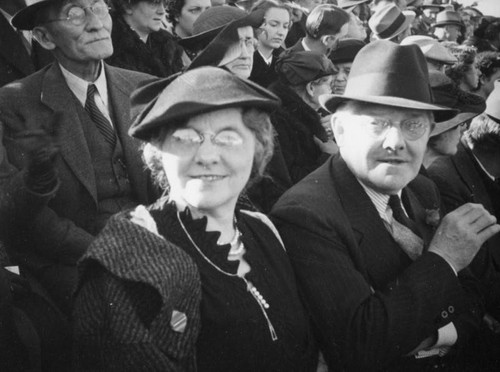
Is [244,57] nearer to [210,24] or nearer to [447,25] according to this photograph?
[210,24]

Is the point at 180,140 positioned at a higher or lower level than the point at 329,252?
higher

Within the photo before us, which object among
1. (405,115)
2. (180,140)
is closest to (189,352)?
(180,140)

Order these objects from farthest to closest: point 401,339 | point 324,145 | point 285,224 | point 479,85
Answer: point 479,85, point 324,145, point 285,224, point 401,339

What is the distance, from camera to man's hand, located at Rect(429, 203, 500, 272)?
2.74 m

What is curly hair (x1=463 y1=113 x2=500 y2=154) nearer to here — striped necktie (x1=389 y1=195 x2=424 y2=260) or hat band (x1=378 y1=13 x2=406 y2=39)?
striped necktie (x1=389 y1=195 x2=424 y2=260)

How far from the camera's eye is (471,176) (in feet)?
14.5

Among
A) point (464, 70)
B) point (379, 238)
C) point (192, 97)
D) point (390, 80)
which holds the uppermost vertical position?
point (192, 97)

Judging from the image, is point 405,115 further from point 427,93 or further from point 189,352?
point 189,352

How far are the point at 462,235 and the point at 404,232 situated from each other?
0.99 ft

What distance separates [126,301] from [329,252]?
3.05 feet

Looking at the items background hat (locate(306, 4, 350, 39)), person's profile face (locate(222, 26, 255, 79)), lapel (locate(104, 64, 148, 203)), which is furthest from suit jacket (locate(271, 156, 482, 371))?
background hat (locate(306, 4, 350, 39))

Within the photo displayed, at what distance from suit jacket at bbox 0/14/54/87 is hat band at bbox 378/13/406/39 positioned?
5494 mm

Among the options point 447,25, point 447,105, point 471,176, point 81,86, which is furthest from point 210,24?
point 447,25

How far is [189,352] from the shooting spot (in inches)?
82.4
